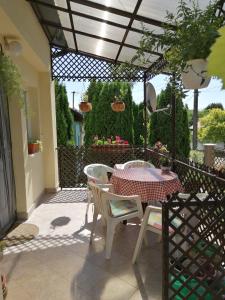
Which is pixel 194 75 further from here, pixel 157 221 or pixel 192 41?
pixel 157 221

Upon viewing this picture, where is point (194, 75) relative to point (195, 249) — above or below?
above

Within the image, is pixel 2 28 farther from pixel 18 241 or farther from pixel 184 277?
pixel 184 277

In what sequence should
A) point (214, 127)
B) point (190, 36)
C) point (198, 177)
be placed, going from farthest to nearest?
point (214, 127) < point (198, 177) < point (190, 36)

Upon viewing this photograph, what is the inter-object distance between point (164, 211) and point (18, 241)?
2.19 metres

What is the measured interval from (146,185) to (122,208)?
0.40m

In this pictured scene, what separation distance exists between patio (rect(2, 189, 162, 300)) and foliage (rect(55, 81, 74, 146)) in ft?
14.6

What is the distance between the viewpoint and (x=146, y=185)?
3133 mm

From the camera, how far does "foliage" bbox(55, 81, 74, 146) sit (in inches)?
317

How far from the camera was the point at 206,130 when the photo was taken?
11250 millimetres

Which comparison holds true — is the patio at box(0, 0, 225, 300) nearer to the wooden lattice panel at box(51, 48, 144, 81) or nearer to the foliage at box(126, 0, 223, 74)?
the wooden lattice panel at box(51, 48, 144, 81)

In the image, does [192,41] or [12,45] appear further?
[12,45]

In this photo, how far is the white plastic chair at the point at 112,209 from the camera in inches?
113

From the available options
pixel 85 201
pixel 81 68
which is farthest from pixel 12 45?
pixel 85 201

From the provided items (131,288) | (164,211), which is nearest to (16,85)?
(164,211)
